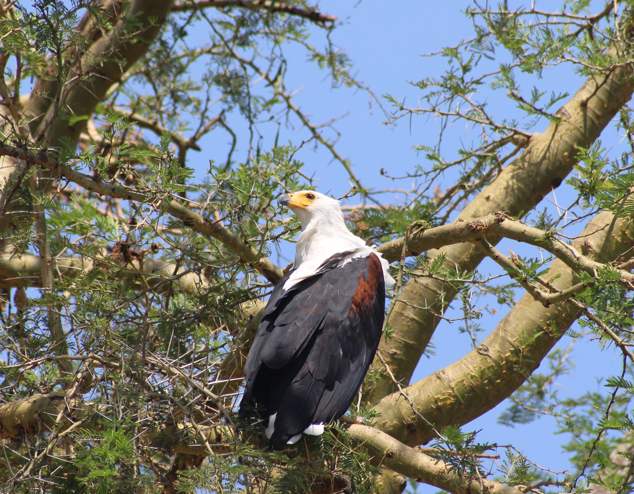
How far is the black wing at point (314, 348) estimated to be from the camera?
325 cm

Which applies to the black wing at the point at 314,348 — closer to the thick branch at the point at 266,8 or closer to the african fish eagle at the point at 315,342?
the african fish eagle at the point at 315,342

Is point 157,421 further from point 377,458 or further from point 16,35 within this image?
point 16,35

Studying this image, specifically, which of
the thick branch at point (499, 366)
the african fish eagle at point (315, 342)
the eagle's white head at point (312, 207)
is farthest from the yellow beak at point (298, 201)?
the thick branch at point (499, 366)

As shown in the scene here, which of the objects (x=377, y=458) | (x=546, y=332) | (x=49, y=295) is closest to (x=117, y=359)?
(x=49, y=295)

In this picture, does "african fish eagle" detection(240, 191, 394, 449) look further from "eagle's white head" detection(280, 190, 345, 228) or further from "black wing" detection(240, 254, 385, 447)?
"eagle's white head" detection(280, 190, 345, 228)

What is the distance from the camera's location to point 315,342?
343 cm

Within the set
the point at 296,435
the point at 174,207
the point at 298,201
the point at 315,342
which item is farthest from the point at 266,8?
the point at 296,435

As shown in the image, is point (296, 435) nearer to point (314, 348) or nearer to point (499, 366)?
point (314, 348)

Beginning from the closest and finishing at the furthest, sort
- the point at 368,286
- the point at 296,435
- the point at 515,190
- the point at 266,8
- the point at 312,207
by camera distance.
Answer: the point at 296,435
the point at 368,286
the point at 312,207
the point at 515,190
the point at 266,8

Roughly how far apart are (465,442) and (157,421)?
3.33 ft

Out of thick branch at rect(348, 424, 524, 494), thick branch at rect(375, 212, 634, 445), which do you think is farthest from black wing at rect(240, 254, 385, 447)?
thick branch at rect(375, 212, 634, 445)

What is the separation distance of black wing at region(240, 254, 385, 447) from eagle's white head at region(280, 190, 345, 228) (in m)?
0.59

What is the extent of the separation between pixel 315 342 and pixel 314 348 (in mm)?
25

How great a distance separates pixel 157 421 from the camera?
2.97m
